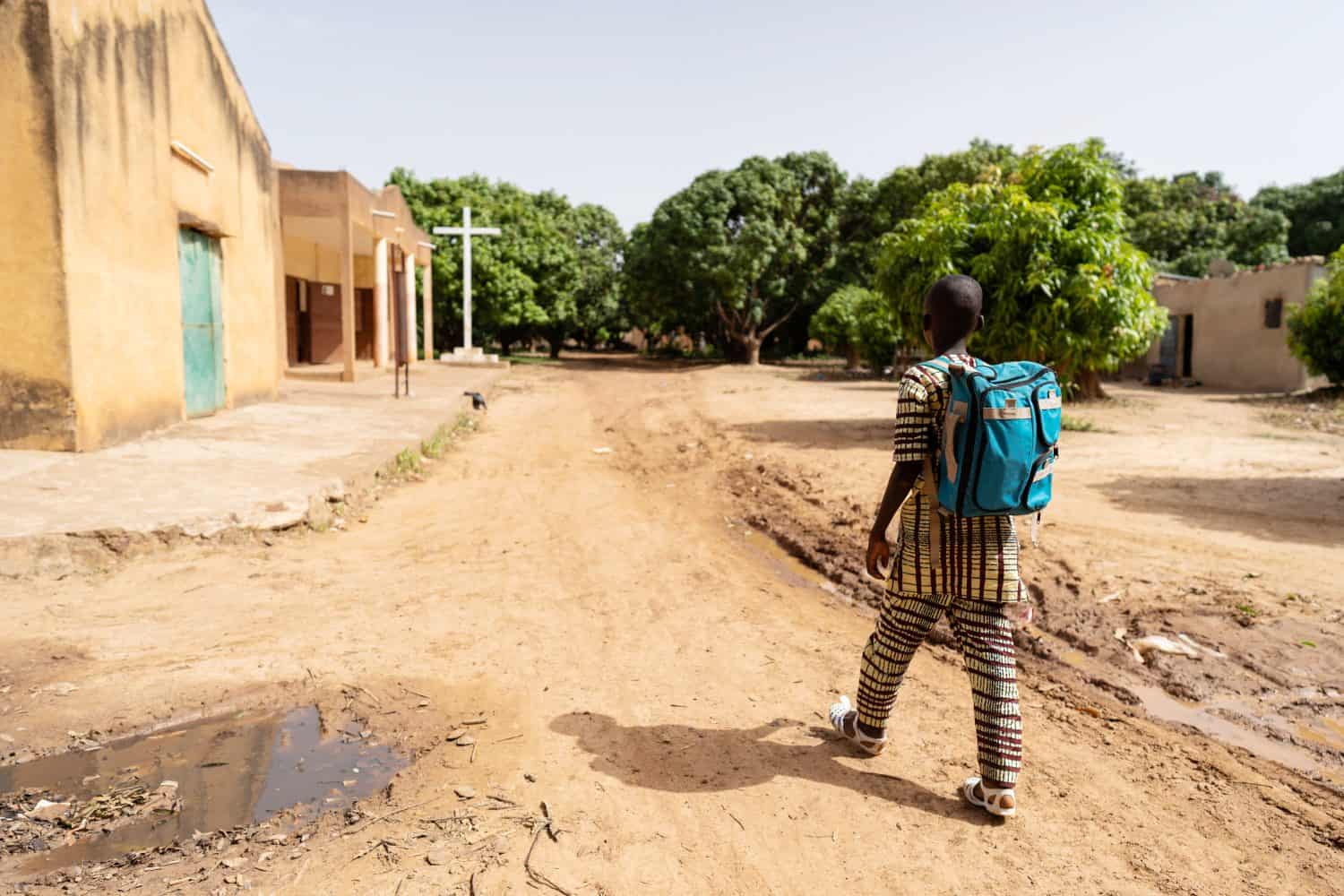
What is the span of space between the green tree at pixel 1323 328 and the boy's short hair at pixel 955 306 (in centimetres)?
1800

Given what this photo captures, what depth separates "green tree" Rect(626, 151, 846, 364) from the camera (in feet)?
98.6

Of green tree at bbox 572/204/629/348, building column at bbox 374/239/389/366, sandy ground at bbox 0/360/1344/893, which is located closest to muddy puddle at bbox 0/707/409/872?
sandy ground at bbox 0/360/1344/893

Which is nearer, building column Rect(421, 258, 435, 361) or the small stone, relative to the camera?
the small stone

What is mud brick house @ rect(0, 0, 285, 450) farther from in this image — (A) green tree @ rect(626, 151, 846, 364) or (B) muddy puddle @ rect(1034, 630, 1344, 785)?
(A) green tree @ rect(626, 151, 846, 364)

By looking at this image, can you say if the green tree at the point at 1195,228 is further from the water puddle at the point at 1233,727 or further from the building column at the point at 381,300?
the water puddle at the point at 1233,727

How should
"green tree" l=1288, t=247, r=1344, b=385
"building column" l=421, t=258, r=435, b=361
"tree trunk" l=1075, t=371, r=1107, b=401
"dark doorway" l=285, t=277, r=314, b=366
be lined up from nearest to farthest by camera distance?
"green tree" l=1288, t=247, r=1344, b=385
"tree trunk" l=1075, t=371, r=1107, b=401
"dark doorway" l=285, t=277, r=314, b=366
"building column" l=421, t=258, r=435, b=361

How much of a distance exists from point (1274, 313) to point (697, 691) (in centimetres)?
2258

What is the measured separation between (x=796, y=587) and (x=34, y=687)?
3.95 meters

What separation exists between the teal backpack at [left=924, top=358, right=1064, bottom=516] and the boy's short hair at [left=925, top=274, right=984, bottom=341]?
213mm

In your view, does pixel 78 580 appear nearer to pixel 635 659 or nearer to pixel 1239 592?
pixel 635 659

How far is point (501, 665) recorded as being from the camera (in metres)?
4.18

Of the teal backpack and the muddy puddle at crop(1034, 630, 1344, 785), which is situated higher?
the teal backpack

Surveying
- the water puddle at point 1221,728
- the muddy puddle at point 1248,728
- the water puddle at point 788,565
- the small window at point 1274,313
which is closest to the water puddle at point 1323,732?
the muddy puddle at point 1248,728

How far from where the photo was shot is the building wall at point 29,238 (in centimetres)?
738
